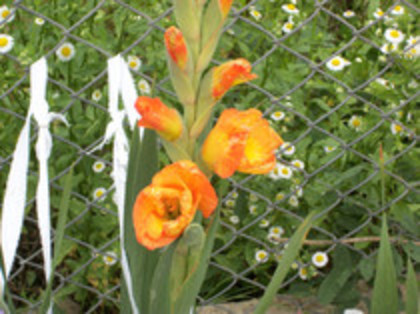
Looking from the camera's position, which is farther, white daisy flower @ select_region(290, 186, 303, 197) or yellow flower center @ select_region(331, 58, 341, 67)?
yellow flower center @ select_region(331, 58, 341, 67)

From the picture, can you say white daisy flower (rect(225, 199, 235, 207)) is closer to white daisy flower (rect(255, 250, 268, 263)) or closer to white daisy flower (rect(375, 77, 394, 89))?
white daisy flower (rect(255, 250, 268, 263))

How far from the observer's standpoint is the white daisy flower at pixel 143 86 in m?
1.69

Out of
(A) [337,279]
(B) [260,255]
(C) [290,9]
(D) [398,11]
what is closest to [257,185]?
(B) [260,255]

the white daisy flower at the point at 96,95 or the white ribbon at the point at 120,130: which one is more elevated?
the white daisy flower at the point at 96,95

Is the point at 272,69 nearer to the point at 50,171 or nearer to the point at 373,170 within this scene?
the point at 373,170

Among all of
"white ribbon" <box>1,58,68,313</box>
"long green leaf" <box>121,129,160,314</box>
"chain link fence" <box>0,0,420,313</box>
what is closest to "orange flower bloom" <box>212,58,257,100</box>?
"long green leaf" <box>121,129,160,314</box>

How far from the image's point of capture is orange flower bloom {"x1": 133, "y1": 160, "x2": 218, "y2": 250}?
0.59 metres

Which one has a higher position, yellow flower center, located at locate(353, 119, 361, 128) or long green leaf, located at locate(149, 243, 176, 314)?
yellow flower center, located at locate(353, 119, 361, 128)

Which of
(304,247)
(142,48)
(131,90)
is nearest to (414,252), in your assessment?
(304,247)

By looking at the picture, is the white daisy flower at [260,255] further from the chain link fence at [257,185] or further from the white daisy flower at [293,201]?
the white daisy flower at [293,201]

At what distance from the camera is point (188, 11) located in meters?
0.63

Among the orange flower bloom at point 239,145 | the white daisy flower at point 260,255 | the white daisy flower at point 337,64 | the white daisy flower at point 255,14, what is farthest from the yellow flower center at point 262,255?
the orange flower bloom at point 239,145

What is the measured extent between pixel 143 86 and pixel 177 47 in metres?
1.11

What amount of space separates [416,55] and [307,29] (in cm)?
37
